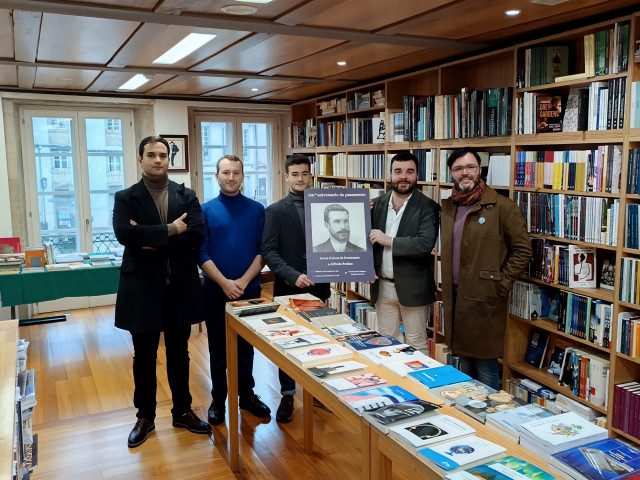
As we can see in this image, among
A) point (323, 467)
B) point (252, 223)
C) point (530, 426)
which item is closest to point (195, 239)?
point (252, 223)

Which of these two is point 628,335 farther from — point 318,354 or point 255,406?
point 255,406

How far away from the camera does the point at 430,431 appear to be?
167 cm

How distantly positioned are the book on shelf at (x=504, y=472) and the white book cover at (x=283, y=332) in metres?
1.25

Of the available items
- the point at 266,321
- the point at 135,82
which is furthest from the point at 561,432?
the point at 135,82

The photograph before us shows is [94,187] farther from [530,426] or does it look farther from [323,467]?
[530,426]

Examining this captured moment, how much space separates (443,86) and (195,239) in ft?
8.12

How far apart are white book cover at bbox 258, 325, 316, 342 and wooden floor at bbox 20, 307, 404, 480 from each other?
976 mm

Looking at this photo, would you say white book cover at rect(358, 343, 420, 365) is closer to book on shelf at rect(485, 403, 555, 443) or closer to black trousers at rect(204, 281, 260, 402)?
book on shelf at rect(485, 403, 555, 443)

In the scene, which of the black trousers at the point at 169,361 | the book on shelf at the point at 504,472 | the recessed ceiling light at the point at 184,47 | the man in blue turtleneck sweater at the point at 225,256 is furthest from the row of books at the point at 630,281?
the recessed ceiling light at the point at 184,47

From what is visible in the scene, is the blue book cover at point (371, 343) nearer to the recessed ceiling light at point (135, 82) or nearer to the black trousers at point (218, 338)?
the black trousers at point (218, 338)

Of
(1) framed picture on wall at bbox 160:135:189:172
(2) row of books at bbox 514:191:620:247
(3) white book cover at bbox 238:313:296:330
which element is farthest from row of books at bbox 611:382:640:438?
(1) framed picture on wall at bbox 160:135:189:172

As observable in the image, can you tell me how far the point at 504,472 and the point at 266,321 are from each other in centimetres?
163

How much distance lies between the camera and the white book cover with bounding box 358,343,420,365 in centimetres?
229

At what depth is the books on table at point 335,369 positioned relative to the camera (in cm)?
213
